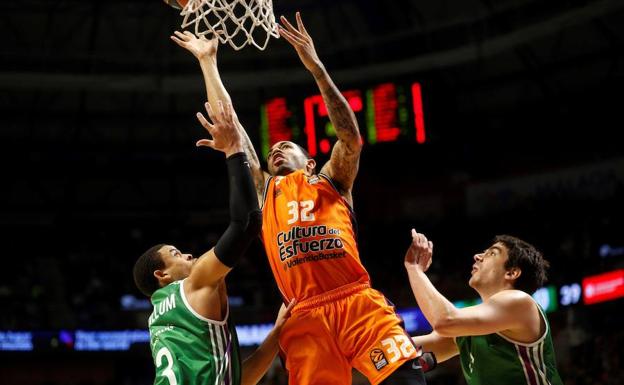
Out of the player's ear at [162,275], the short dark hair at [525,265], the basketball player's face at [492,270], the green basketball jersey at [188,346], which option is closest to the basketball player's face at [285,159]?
the player's ear at [162,275]

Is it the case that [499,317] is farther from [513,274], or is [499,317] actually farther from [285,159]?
[285,159]

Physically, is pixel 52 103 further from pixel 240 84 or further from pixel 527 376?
pixel 527 376

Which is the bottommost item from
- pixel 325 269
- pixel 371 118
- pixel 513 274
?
pixel 513 274

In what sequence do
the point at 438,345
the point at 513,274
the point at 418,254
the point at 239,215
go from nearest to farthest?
the point at 239,215 < the point at 418,254 < the point at 513,274 < the point at 438,345

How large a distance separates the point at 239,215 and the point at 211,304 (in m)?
0.53

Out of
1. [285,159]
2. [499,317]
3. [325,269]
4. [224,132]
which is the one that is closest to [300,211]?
[325,269]

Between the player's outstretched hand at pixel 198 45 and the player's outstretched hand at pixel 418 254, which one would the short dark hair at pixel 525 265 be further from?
the player's outstretched hand at pixel 198 45

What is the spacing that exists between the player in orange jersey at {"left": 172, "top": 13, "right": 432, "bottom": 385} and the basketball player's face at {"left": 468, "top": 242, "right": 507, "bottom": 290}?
1.74 ft

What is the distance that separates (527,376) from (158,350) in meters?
1.93

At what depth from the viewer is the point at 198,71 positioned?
18.8m

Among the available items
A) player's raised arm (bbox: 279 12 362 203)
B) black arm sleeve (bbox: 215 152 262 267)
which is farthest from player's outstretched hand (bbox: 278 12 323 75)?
black arm sleeve (bbox: 215 152 262 267)

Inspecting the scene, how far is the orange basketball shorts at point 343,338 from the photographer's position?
4.46 m

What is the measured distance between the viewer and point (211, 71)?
16.2ft

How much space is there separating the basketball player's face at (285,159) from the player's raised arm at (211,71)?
10 centimetres
